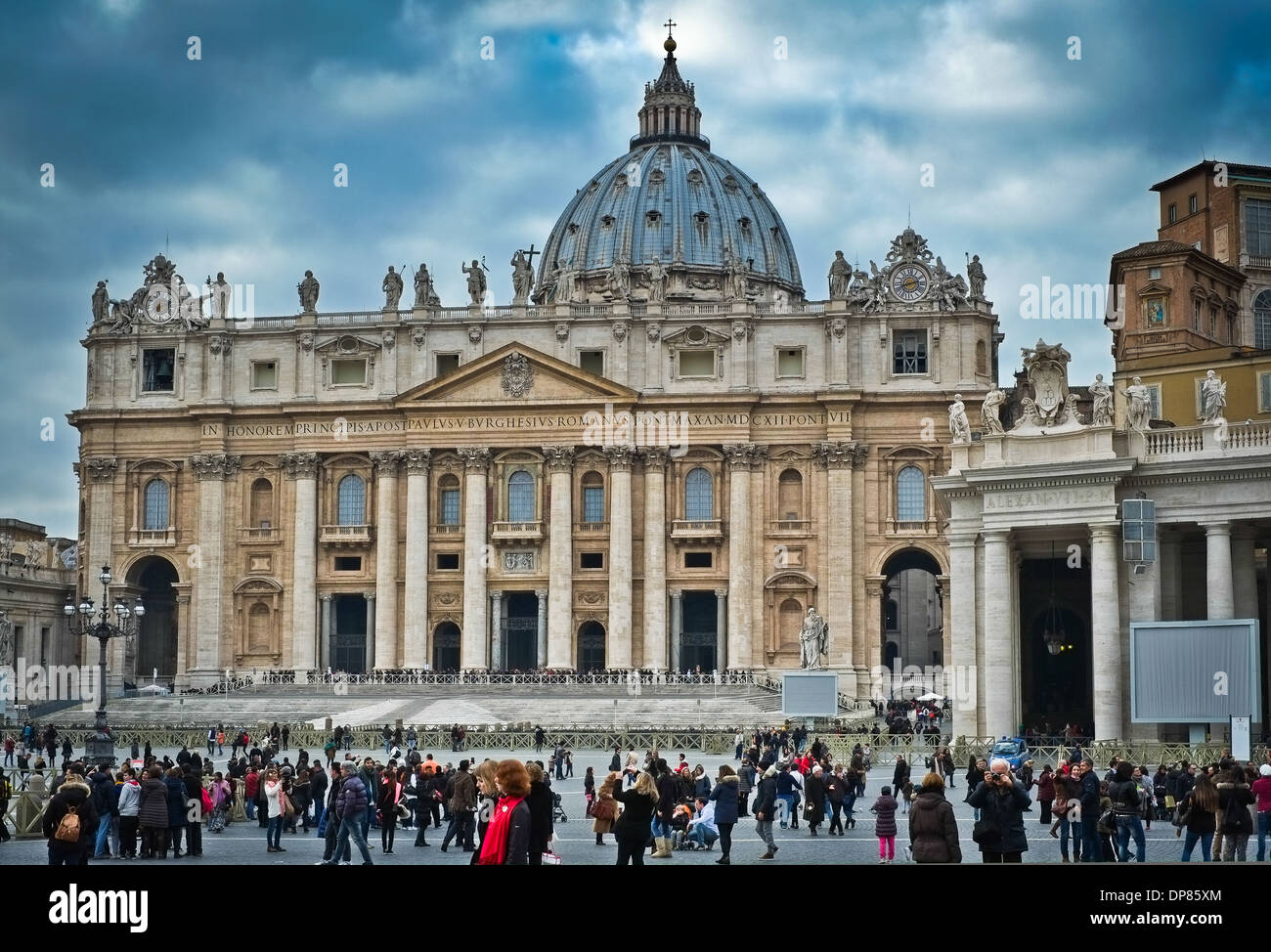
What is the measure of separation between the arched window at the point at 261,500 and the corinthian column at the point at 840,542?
27.0 meters

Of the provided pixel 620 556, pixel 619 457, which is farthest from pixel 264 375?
pixel 620 556

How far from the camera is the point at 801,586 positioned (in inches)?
3187

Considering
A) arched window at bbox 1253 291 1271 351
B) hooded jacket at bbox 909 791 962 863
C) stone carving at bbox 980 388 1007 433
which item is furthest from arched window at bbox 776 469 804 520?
hooded jacket at bbox 909 791 962 863

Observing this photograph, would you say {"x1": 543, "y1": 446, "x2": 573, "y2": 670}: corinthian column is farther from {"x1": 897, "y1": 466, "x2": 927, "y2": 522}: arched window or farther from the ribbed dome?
the ribbed dome

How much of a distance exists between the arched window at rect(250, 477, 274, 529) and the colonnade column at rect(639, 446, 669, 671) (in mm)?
18804

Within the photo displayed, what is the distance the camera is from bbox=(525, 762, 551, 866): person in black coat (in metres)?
12.1

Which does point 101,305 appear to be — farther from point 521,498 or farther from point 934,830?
point 934,830

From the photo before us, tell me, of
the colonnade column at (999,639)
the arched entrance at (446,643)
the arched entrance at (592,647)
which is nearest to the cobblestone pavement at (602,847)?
the colonnade column at (999,639)

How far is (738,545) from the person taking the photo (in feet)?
265

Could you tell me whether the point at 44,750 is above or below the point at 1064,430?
below
